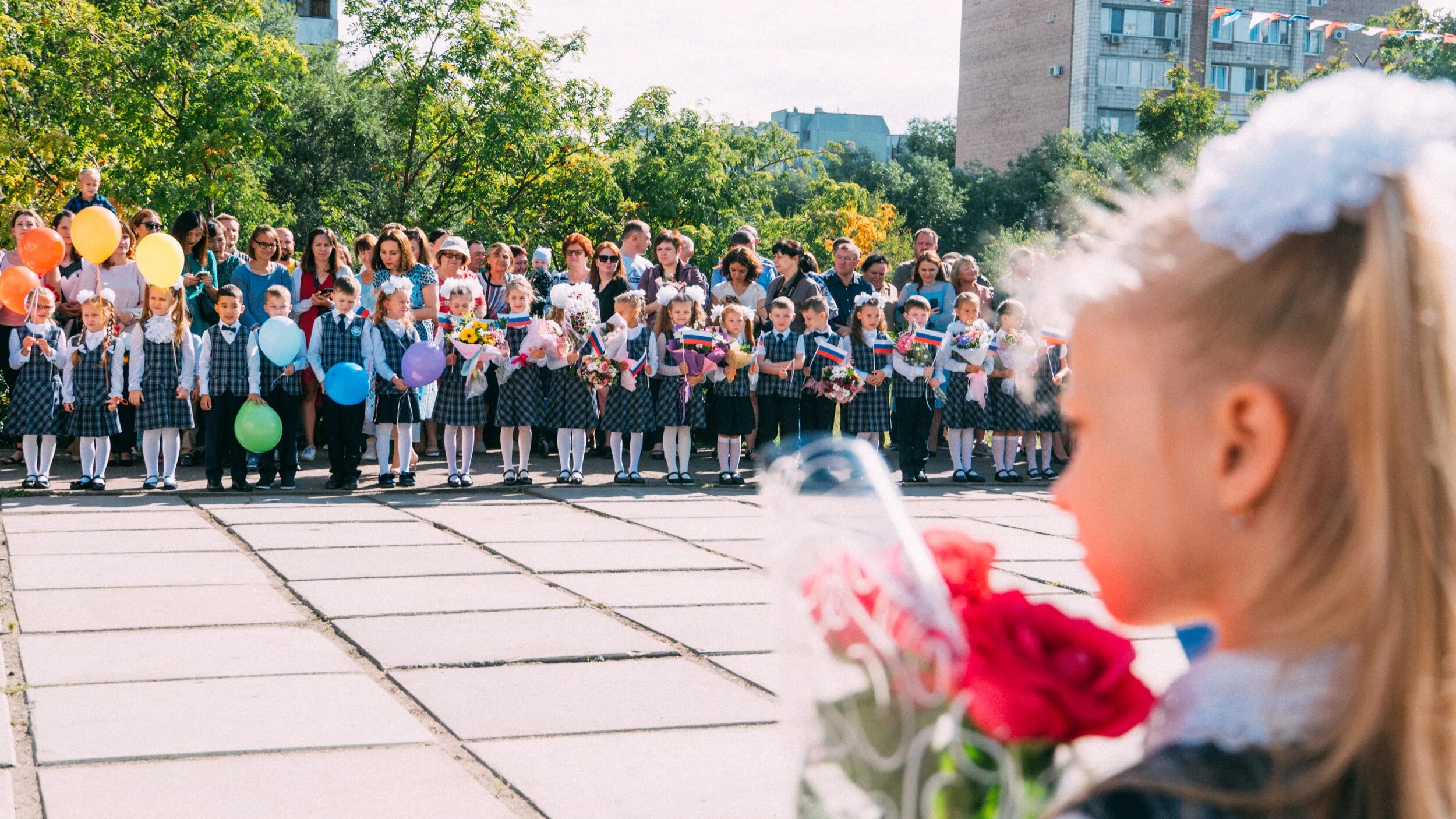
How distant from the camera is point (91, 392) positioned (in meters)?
9.75

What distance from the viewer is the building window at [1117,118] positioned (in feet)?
229

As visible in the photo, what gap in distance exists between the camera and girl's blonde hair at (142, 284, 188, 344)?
9.87 metres

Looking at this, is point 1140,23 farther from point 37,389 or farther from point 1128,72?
point 37,389

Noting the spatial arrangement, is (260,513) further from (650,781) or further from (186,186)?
(186,186)

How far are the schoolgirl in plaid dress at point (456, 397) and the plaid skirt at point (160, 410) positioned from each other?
69.7 inches

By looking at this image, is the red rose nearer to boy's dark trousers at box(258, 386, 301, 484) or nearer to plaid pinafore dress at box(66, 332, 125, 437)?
boy's dark trousers at box(258, 386, 301, 484)

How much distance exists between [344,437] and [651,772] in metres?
6.81

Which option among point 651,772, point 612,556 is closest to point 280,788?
point 651,772

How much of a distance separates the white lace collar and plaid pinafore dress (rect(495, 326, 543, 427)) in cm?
997

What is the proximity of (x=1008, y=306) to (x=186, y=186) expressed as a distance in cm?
820

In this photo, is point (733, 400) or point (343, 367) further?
point (733, 400)

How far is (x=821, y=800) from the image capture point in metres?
1.04

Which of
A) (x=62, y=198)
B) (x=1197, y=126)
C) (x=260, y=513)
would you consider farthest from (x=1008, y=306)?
(x=1197, y=126)

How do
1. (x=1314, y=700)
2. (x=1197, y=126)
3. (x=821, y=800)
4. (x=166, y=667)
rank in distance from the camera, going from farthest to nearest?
(x=1197, y=126), (x=166, y=667), (x=821, y=800), (x=1314, y=700)
